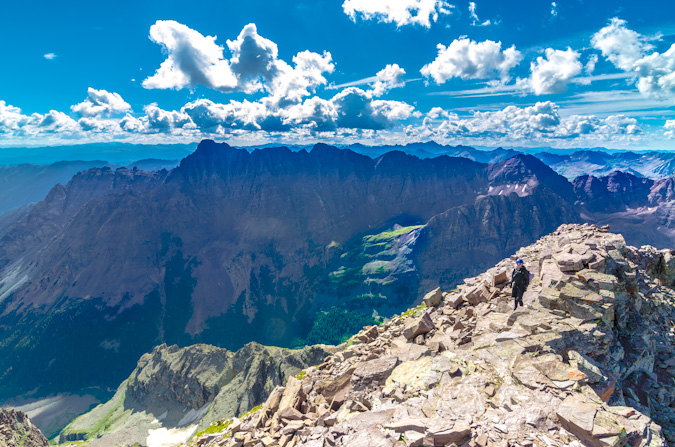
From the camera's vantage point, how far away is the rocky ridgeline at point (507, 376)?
512 inches

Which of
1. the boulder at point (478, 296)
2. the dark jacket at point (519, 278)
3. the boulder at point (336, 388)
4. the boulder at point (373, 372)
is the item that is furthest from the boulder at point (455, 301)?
the boulder at point (336, 388)

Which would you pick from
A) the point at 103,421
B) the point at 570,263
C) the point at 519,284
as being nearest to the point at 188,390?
the point at 103,421

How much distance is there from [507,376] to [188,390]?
166m

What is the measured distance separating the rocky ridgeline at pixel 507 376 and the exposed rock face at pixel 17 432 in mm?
111107

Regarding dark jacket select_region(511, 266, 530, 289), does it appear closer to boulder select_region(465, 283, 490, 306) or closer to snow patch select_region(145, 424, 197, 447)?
boulder select_region(465, 283, 490, 306)

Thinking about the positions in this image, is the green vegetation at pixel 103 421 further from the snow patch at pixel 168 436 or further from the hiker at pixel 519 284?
the hiker at pixel 519 284

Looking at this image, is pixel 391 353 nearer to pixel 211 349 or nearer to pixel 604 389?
pixel 604 389

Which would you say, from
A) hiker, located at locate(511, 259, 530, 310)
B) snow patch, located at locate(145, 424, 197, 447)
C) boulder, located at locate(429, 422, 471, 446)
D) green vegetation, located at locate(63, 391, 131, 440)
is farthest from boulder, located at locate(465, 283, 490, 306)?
green vegetation, located at locate(63, 391, 131, 440)

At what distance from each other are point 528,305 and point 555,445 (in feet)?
47.8

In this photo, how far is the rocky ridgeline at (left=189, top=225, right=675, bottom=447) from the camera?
42.6 feet

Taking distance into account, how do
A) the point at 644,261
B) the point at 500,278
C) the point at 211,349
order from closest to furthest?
the point at 500,278, the point at 644,261, the point at 211,349

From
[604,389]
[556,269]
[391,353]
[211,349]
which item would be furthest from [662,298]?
[211,349]

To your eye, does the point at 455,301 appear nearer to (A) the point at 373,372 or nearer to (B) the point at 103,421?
(A) the point at 373,372

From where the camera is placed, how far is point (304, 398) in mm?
22656
